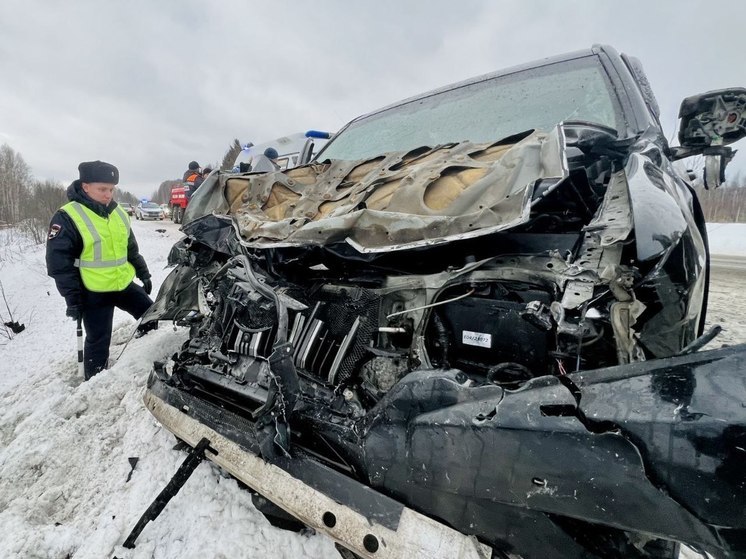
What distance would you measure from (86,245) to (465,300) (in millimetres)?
3385

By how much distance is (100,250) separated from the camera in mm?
3439

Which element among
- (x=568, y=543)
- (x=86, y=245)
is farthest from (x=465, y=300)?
(x=86, y=245)

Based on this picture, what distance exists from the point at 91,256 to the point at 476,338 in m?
3.44

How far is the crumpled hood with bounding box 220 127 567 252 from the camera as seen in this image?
4.42ft

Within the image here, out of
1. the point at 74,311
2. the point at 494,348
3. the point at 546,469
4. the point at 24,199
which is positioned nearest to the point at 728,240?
the point at 494,348

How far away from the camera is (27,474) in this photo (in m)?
2.20

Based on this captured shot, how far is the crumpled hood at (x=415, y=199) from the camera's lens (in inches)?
53.1

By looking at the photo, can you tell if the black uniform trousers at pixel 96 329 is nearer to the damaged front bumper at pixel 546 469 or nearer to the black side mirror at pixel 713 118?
the damaged front bumper at pixel 546 469

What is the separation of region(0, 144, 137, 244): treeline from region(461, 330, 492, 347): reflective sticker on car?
26.5 meters

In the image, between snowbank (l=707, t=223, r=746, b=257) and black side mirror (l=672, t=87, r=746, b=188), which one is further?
snowbank (l=707, t=223, r=746, b=257)

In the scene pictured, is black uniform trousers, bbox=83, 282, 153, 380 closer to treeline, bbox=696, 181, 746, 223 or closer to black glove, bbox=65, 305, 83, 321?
black glove, bbox=65, 305, 83, 321

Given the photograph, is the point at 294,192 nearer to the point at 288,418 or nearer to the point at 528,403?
the point at 288,418

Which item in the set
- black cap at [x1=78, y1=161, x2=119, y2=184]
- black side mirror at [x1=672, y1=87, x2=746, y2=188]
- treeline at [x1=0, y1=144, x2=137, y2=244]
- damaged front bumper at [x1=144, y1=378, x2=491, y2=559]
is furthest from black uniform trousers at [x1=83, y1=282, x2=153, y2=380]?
treeline at [x1=0, y1=144, x2=137, y2=244]

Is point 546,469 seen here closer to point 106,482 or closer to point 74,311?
point 106,482
